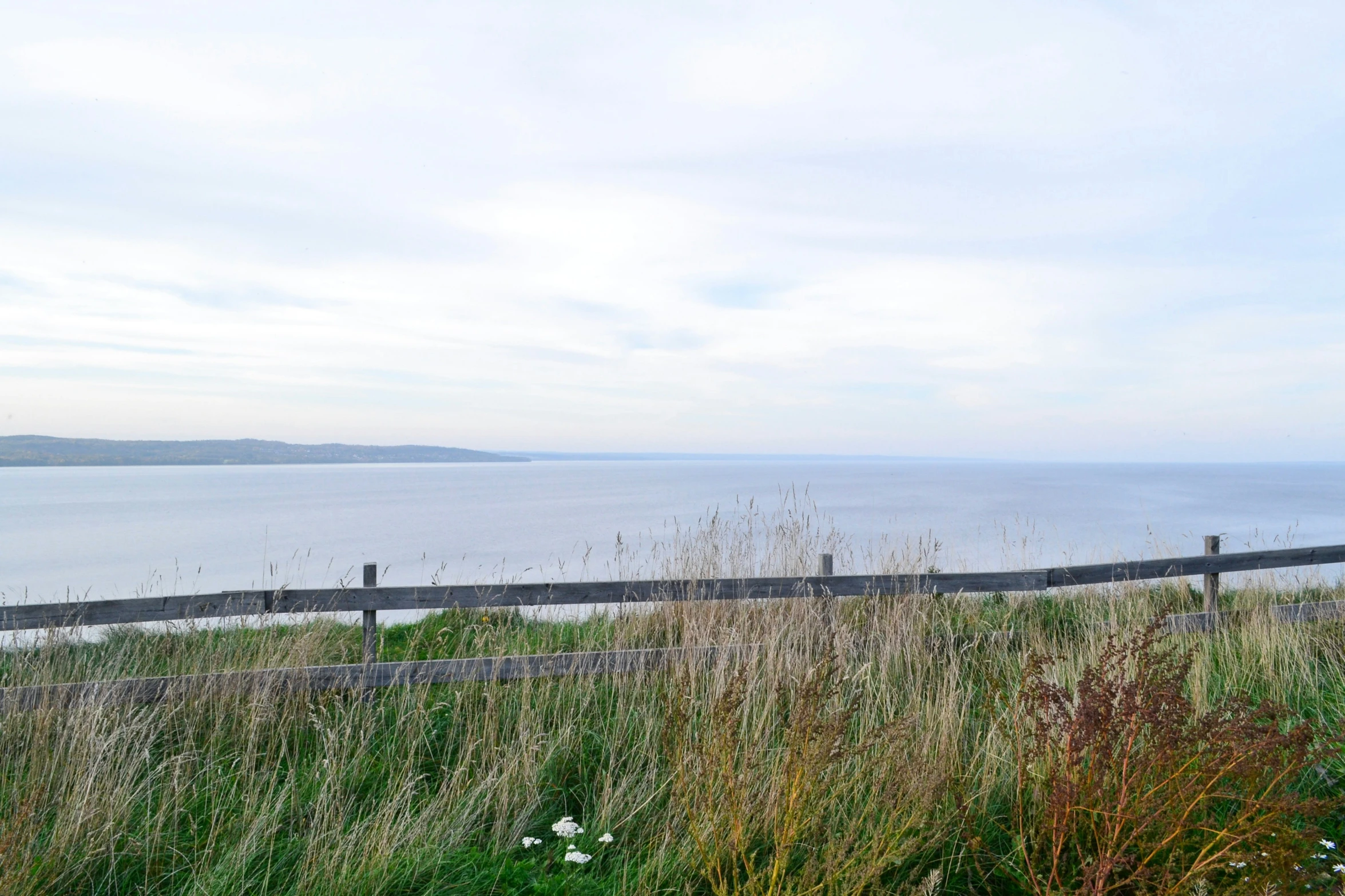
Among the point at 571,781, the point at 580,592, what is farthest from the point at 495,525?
the point at 571,781

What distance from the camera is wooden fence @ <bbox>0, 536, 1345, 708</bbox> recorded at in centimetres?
441

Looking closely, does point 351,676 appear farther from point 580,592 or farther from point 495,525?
point 495,525

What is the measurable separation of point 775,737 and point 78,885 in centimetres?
305

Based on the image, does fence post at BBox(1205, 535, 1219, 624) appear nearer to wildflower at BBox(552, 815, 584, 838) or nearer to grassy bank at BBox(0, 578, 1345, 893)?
Result: grassy bank at BBox(0, 578, 1345, 893)

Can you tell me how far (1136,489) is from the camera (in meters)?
85.8

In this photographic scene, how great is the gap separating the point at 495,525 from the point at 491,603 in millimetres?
44421

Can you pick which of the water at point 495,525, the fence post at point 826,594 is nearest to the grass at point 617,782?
the fence post at point 826,594

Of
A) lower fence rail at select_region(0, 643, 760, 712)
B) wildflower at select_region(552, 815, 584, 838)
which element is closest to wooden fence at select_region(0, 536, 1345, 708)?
lower fence rail at select_region(0, 643, 760, 712)

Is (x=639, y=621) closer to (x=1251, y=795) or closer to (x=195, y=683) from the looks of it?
(x=195, y=683)

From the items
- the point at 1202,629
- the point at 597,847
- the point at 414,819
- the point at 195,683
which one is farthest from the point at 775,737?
the point at 1202,629

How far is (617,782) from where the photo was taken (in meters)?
3.79

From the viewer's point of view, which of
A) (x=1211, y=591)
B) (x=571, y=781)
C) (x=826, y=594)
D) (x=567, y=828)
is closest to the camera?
(x=567, y=828)

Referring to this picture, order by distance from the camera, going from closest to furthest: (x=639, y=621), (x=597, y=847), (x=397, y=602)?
(x=597, y=847) < (x=397, y=602) < (x=639, y=621)

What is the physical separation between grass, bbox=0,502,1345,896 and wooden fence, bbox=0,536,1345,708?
139 mm
